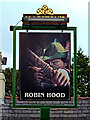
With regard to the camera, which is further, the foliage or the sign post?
the foliage

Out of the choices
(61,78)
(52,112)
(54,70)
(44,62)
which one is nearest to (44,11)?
(44,62)

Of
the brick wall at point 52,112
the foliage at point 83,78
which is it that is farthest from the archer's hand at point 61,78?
the foliage at point 83,78

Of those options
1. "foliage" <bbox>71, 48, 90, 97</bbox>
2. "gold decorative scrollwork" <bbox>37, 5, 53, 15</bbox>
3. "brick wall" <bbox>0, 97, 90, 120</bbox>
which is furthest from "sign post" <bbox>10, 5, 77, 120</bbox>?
"foliage" <bbox>71, 48, 90, 97</bbox>

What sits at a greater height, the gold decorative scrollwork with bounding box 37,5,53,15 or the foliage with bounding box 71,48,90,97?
the gold decorative scrollwork with bounding box 37,5,53,15

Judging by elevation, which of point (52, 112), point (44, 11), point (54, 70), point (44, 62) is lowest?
point (52, 112)

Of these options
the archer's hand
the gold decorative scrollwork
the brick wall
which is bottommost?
the brick wall

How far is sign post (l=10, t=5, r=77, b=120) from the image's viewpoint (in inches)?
708

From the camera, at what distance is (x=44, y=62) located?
18062mm

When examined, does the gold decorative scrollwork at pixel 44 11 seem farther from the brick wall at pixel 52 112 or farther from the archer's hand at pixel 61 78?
the brick wall at pixel 52 112

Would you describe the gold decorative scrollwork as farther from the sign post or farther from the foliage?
the foliage

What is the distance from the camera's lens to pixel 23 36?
1814cm

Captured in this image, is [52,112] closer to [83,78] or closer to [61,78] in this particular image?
[61,78]

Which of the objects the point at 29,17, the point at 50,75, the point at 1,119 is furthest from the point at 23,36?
the point at 1,119

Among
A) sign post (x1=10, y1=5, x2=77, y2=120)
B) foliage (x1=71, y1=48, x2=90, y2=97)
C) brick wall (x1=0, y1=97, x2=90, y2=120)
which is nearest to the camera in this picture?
sign post (x1=10, y1=5, x2=77, y2=120)
